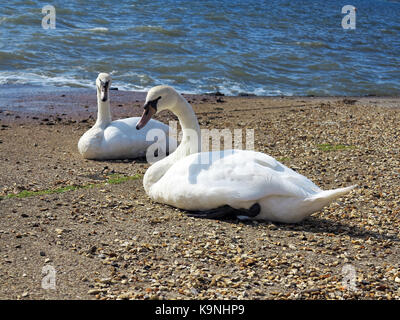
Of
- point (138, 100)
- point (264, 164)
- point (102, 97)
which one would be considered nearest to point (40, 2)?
point (138, 100)

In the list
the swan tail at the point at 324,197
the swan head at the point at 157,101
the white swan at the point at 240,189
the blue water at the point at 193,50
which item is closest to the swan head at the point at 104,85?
the swan head at the point at 157,101

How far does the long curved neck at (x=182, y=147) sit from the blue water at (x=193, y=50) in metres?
8.86

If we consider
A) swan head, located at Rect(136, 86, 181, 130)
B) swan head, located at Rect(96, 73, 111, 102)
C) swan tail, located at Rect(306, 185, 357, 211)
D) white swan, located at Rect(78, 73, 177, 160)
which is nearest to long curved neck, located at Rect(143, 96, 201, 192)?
swan head, located at Rect(136, 86, 181, 130)

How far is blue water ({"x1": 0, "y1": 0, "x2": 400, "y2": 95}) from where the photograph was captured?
56.3 feet

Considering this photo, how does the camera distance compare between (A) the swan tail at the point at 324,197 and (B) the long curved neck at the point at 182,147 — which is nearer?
(A) the swan tail at the point at 324,197

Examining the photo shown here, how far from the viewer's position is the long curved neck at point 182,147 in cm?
687

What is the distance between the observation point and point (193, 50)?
2089 centimetres

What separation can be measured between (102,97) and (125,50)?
36.7 feet

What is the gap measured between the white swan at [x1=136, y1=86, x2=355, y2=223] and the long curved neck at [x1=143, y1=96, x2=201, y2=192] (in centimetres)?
26

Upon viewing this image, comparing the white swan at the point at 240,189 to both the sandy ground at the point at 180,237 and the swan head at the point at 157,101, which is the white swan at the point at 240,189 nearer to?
the sandy ground at the point at 180,237

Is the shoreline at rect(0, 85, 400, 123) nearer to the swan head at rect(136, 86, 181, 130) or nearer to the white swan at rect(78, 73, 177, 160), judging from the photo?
the white swan at rect(78, 73, 177, 160)

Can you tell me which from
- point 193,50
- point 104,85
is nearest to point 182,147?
point 104,85

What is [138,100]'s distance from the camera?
14.2 m

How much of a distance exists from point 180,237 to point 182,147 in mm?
1529
